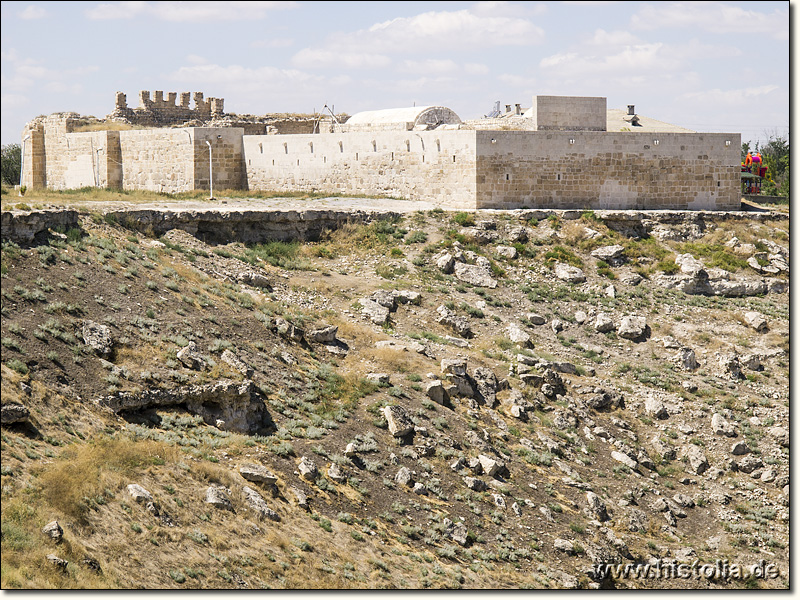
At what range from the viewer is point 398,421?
14375mm

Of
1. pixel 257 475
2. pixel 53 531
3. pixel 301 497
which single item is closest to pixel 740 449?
pixel 301 497

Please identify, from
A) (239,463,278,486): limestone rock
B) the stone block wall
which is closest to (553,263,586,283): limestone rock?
the stone block wall

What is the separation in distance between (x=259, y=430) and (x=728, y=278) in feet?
41.9

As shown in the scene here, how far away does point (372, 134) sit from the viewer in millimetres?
25250

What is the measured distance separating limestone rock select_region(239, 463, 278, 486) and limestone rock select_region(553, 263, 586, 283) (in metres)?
10.9

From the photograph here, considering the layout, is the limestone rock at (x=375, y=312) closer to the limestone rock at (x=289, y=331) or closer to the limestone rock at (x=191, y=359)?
the limestone rock at (x=289, y=331)

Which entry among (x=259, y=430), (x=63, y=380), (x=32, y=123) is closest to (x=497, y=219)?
(x=259, y=430)

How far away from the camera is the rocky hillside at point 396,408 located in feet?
35.4

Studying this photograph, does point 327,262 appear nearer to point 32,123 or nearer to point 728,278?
point 728,278

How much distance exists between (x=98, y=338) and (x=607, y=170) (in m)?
14.8

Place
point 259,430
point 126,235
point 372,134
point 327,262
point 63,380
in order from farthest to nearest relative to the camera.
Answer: point 372,134
point 327,262
point 126,235
point 259,430
point 63,380

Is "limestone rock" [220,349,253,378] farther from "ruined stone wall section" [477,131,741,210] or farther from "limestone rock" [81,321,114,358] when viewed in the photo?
"ruined stone wall section" [477,131,741,210]

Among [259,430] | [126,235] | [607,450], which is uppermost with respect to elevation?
[126,235]

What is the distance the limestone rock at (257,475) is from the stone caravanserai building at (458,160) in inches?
507
